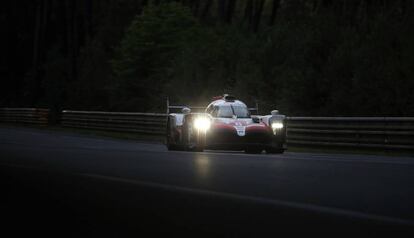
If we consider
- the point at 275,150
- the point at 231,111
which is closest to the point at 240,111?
the point at 231,111

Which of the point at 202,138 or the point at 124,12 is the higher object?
the point at 124,12

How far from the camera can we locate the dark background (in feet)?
82.5

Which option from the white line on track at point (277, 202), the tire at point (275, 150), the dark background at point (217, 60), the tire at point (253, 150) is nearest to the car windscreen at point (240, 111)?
the tire at point (253, 150)

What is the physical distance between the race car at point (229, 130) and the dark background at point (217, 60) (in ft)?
13.3

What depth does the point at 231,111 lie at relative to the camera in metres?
21.4

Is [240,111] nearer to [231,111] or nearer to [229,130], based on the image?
[231,111]

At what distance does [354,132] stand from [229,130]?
3850mm

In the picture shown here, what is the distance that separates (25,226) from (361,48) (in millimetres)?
19873

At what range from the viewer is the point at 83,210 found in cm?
848

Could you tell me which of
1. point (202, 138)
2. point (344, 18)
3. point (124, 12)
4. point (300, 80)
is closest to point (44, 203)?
point (202, 138)

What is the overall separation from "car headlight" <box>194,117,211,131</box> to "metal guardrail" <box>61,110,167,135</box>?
10.8 metres

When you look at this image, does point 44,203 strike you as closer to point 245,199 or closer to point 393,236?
point 245,199

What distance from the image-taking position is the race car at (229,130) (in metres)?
20.5

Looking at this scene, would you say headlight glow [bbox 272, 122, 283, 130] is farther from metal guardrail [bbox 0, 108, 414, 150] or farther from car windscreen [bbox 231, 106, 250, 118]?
metal guardrail [bbox 0, 108, 414, 150]
